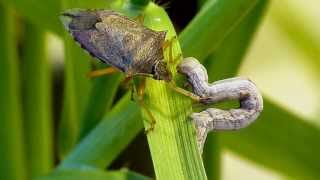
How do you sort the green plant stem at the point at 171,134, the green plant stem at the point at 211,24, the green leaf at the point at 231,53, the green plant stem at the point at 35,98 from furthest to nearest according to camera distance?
1. the green plant stem at the point at 35,98
2. the green leaf at the point at 231,53
3. the green plant stem at the point at 211,24
4. the green plant stem at the point at 171,134

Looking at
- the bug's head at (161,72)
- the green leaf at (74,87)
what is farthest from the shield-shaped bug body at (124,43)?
the green leaf at (74,87)

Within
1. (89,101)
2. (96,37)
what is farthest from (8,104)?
(96,37)

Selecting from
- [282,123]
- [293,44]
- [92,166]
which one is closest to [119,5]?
[92,166]

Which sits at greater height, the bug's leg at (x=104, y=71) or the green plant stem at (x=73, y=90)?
the bug's leg at (x=104, y=71)

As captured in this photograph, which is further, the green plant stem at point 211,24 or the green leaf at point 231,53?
the green leaf at point 231,53

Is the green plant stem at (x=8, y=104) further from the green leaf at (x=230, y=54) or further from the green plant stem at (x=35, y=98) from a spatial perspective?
the green leaf at (x=230, y=54)

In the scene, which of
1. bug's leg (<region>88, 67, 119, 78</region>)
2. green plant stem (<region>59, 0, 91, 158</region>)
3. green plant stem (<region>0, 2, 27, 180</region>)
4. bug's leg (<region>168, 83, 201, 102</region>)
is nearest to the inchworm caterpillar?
bug's leg (<region>168, 83, 201, 102</region>)

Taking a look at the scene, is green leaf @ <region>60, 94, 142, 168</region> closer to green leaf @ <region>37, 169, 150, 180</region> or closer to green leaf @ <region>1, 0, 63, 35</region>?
green leaf @ <region>37, 169, 150, 180</region>

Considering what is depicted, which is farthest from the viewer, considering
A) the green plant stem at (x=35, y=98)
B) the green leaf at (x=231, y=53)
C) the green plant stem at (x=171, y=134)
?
the green plant stem at (x=35, y=98)
